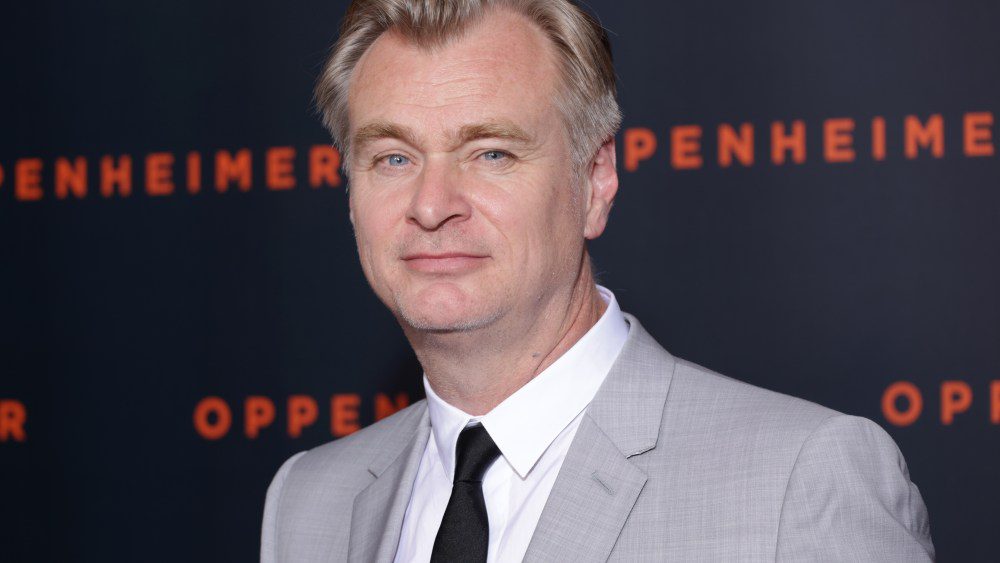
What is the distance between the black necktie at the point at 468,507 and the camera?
5.47 feet

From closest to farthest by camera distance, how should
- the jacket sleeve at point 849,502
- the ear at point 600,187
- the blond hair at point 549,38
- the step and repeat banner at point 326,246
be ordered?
the jacket sleeve at point 849,502
the blond hair at point 549,38
the ear at point 600,187
the step and repeat banner at point 326,246

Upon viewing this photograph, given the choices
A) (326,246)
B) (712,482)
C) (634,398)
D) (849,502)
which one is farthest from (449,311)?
(326,246)

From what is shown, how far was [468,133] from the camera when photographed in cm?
170

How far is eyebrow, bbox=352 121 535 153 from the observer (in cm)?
170

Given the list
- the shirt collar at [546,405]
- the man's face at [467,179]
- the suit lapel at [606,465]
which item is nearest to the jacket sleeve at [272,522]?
the shirt collar at [546,405]

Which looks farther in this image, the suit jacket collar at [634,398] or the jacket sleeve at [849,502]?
the suit jacket collar at [634,398]

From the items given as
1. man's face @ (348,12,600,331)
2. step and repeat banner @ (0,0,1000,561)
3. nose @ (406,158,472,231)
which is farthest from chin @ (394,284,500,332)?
step and repeat banner @ (0,0,1000,561)

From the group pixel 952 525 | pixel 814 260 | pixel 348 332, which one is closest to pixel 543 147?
pixel 814 260

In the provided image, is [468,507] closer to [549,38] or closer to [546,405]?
[546,405]

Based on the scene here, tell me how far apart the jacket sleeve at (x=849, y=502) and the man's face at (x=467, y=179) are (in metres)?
0.51

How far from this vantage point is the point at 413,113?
171 centimetres

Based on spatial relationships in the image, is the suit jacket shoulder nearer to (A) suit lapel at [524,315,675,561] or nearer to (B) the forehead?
(A) suit lapel at [524,315,675,561]

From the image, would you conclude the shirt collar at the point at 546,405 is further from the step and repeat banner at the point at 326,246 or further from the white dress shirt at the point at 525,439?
the step and repeat banner at the point at 326,246

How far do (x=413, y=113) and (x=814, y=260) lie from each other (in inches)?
52.5
